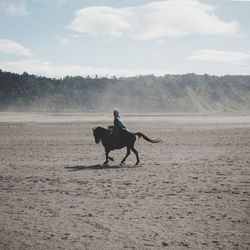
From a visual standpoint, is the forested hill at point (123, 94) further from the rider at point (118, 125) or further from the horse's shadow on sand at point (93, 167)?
the rider at point (118, 125)

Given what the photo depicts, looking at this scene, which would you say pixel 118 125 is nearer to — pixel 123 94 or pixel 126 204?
pixel 126 204

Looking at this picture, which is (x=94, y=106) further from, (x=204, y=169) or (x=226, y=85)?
(x=204, y=169)

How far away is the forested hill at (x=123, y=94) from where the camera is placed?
336 ft

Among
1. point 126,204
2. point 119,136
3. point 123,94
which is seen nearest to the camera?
point 126,204

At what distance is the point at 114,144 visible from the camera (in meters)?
12.1

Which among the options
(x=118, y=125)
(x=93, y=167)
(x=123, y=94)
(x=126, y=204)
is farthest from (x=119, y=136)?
(x=123, y=94)

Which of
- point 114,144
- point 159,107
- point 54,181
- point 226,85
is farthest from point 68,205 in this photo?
point 226,85

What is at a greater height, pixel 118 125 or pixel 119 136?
pixel 118 125

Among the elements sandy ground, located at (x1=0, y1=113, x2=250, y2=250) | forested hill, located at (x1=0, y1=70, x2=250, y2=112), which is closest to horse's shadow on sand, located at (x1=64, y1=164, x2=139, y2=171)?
sandy ground, located at (x1=0, y1=113, x2=250, y2=250)

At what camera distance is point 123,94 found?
369 feet

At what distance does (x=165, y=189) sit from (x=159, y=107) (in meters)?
95.5

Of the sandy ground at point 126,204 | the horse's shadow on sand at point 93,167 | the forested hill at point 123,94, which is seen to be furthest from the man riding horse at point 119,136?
the forested hill at point 123,94

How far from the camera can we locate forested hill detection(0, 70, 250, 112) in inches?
4038

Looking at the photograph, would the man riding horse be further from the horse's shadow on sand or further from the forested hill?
the forested hill
